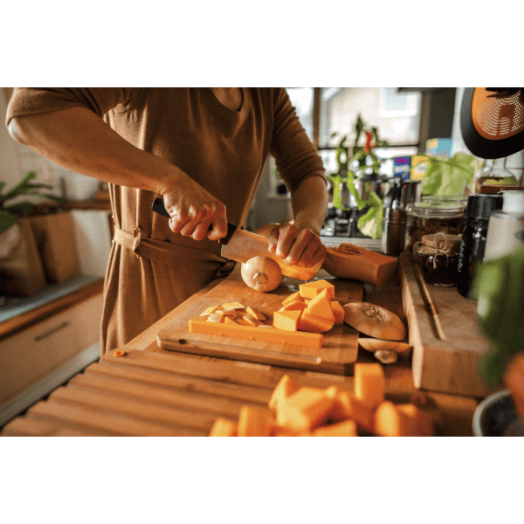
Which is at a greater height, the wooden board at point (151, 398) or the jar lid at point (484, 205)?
the jar lid at point (484, 205)

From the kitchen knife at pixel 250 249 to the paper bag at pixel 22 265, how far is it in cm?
148

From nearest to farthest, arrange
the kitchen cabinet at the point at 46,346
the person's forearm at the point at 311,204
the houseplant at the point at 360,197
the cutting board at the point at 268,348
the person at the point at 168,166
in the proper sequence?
the cutting board at the point at 268,348, the person at the point at 168,166, the person's forearm at the point at 311,204, the houseplant at the point at 360,197, the kitchen cabinet at the point at 46,346

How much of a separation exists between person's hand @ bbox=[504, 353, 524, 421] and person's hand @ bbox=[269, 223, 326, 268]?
561 millimetres

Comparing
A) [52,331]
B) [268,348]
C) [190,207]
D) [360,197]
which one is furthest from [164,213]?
[52,331]

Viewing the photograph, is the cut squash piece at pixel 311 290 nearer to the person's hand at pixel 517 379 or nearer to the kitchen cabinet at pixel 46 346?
the person's hand at pixel 517 379

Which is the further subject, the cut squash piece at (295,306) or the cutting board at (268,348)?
the cut squash piece at (295,306)

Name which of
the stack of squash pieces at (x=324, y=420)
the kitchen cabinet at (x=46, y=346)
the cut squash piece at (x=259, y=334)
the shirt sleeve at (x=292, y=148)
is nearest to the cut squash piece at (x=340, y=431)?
the stack of squash pieces at (x=324, y=420)

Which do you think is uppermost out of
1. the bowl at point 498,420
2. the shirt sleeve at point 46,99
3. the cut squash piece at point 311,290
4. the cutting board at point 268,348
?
the shirt sleeve at point 46,99

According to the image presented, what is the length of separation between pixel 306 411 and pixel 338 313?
1.16 ft

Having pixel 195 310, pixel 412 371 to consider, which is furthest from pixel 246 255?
pixel 412 371

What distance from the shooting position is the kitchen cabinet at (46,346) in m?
1.67

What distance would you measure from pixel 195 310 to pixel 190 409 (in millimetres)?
367

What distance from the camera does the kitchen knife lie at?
3.10 ft

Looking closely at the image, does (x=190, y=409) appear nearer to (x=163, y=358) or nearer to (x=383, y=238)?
(x=163, y=358)
